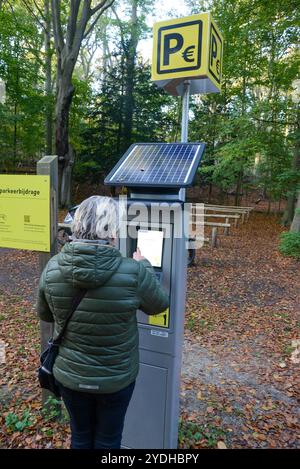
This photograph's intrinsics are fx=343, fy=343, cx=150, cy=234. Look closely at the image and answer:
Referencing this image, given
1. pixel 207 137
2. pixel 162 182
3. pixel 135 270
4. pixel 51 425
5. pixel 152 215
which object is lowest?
pixel 51 425

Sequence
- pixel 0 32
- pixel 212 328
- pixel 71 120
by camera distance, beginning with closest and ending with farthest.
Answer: pixel 212 328 < pixel 0 32 < pixel 71 120

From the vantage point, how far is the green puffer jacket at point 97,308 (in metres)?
1.66

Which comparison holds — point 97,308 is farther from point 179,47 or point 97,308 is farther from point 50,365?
point 179,47

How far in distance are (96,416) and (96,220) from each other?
1107 mm

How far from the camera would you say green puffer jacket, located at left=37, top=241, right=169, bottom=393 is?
1.66m

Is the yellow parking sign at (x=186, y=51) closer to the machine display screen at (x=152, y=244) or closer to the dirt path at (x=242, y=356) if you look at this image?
the machine display screen at (x=152, y=244)

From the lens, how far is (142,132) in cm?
1922

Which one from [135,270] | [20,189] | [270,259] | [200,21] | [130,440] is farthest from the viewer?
[270,259]

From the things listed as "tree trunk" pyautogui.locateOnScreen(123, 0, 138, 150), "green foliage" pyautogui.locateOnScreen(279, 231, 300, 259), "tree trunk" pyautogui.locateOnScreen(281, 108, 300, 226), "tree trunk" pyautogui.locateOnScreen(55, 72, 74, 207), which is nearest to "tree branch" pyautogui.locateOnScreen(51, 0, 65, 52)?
"tree trunk" pyautogui.locateOnScreen(55, 72, 74, 207)

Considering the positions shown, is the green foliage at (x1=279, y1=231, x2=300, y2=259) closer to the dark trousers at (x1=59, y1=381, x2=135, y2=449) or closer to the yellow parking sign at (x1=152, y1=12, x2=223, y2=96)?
the yellow parking sign at (x1=152, y1=12, x2=223, y2=96)

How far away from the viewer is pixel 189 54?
9.63 feet

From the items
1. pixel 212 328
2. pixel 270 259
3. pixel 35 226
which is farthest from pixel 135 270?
pixel 270 259

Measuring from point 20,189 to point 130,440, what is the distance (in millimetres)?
2061

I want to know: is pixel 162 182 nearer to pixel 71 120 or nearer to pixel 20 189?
pixel 20 189
